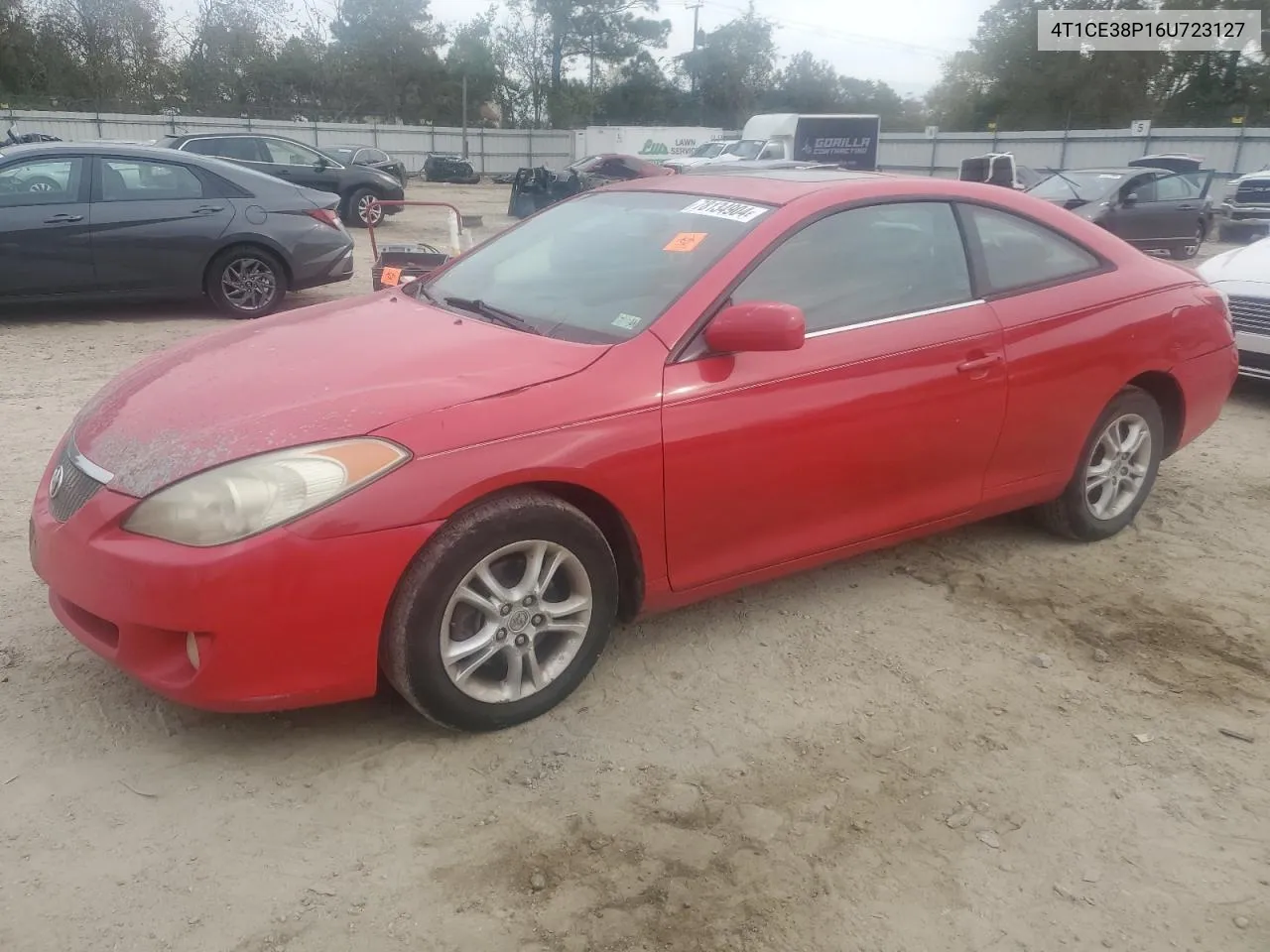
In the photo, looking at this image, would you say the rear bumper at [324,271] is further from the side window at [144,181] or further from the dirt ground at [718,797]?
the dirt ground at [718,797]

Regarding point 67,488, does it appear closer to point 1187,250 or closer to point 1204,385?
point 1204,385

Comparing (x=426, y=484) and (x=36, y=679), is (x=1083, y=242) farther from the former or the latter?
(x=36, y=679)

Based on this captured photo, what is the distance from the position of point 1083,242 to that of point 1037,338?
2.09 feet

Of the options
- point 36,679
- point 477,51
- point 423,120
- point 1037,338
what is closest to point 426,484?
point 36,679

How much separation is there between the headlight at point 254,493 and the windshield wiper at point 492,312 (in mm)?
840

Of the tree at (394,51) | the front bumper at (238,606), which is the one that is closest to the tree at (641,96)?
the tree at (394,51)

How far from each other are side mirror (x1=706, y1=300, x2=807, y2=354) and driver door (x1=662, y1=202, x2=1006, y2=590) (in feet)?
0.29

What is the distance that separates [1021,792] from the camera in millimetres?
2738

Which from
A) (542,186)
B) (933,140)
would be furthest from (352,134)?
(542,186)

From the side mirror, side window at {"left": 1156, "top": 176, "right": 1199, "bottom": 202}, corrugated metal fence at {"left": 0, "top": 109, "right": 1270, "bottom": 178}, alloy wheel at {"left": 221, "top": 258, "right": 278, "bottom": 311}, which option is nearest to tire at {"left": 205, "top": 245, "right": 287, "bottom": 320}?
alloy wheel at {"left": 221, "top": 258, "right": 278, "bottom": 311}

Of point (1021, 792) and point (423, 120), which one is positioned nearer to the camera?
point (1021, 792)

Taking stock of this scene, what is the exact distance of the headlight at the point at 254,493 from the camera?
247 centimetres

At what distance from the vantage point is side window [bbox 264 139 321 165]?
16203mm

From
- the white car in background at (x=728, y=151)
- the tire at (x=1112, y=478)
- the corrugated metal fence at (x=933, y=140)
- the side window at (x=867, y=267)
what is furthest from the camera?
the corrugated metal fence at (x=933, y=140)
